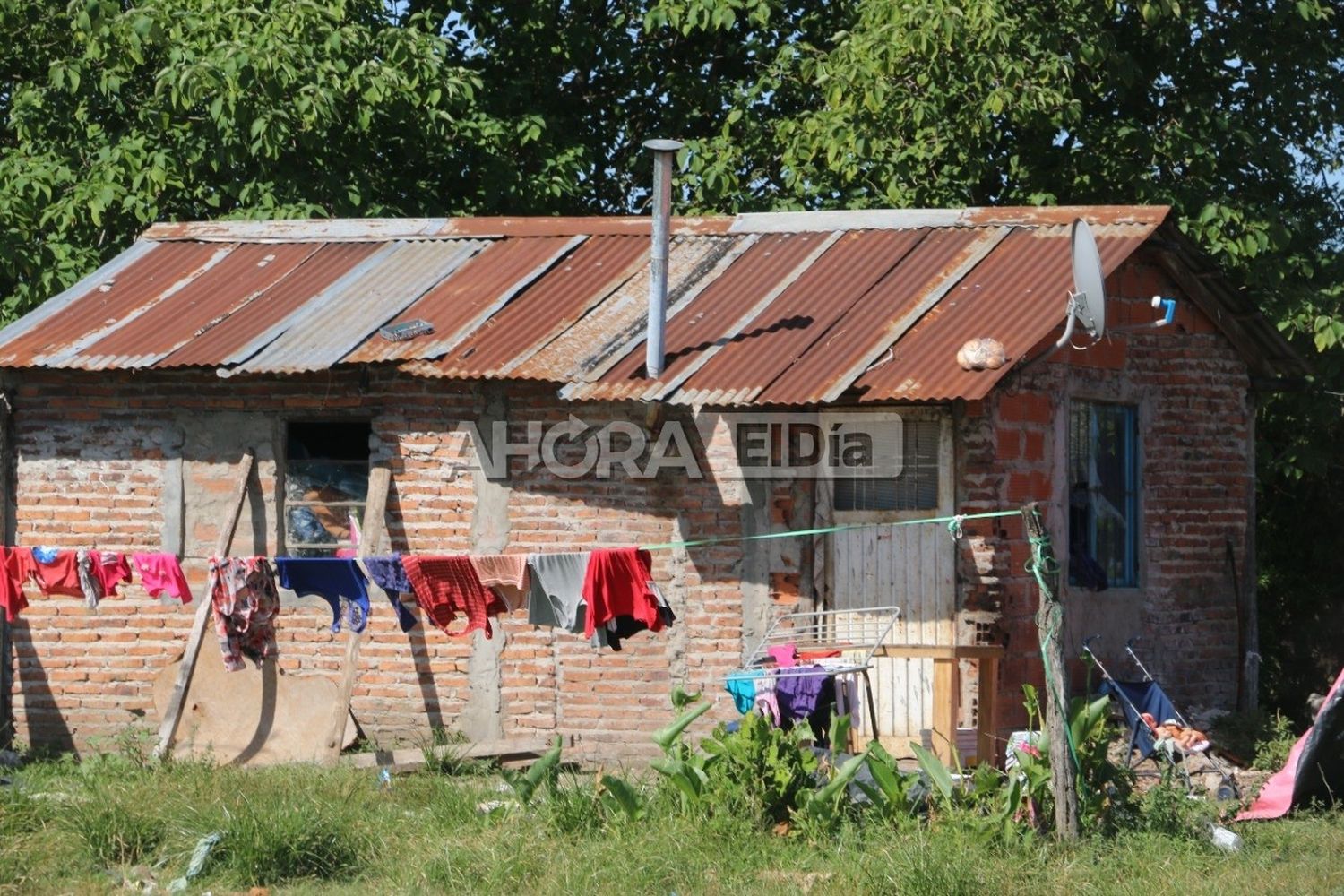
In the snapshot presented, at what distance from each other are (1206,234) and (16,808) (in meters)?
9.27

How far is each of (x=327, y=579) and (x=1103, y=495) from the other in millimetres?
4897

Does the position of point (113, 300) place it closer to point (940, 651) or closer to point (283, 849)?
point (283, 849)

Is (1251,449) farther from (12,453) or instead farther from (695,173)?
(12,453)

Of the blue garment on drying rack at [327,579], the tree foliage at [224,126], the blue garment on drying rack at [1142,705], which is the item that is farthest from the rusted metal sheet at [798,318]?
the tree foliage at [224,126]

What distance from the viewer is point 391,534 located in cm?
1130

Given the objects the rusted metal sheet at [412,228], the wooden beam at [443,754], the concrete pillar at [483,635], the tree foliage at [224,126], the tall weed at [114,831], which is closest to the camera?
the tall weed at [114,831]

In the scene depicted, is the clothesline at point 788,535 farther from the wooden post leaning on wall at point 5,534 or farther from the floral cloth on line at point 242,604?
the wooden post leaning on wall at point 5,534

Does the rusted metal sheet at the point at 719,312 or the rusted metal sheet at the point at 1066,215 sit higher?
the rusted metal sheet at the point at 1066,215

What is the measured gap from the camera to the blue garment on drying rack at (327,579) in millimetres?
10148

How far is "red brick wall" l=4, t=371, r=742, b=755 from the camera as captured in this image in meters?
10.8

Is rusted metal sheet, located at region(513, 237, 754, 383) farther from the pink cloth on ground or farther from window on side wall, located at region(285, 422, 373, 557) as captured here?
the pink cloth on ground

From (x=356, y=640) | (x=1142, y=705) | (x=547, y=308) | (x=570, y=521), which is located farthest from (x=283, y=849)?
(x=1142, y=705)

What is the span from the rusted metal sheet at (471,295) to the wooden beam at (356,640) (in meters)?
0.80

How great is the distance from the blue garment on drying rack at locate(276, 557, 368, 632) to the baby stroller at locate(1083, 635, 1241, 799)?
13.9 feet
